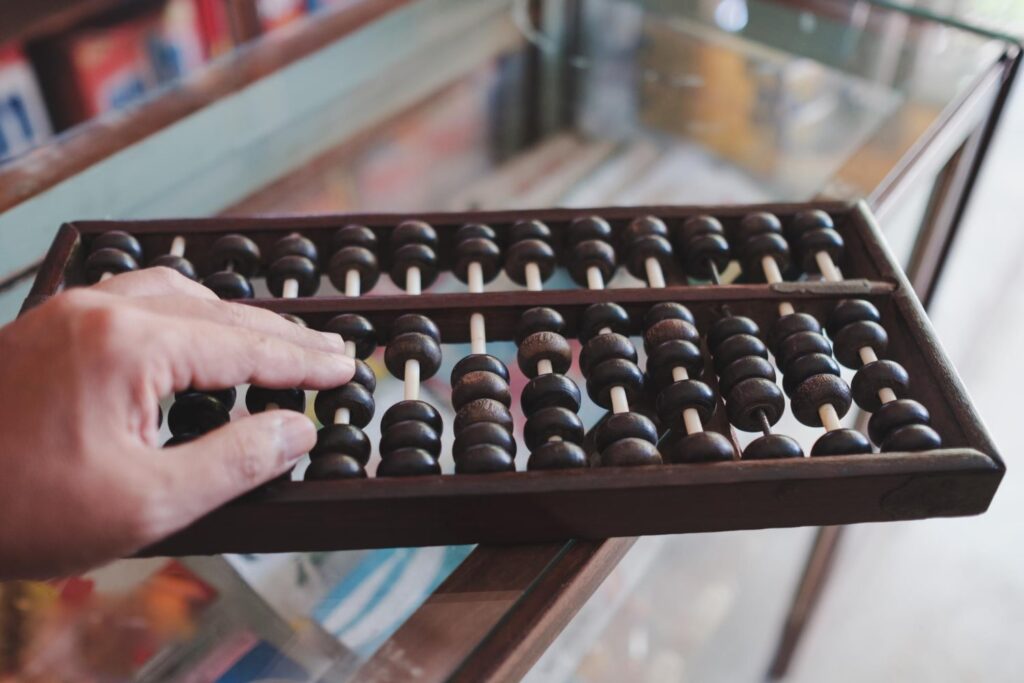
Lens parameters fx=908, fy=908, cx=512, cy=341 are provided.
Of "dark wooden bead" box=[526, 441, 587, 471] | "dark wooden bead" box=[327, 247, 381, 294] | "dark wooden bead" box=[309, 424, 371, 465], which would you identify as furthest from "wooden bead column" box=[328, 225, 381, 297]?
"dark wooden bead" box=[526, 441, 587, 471]

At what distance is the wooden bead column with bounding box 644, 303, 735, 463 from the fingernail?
0.32 meters

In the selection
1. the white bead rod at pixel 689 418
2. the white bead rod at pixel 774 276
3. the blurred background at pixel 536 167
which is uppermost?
the white bead rod at pixel 774 276

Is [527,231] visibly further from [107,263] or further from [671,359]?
[107,263]

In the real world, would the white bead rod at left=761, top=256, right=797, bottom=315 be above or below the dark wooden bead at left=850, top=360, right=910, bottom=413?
above

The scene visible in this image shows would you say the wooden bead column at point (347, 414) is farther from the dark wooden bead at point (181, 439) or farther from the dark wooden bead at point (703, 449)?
the dark wooden bead at point (703, 449)

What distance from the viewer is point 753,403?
859 mm

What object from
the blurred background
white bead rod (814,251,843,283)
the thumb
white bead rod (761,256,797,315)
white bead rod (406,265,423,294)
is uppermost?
the thumb

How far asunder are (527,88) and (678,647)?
3.74 feet

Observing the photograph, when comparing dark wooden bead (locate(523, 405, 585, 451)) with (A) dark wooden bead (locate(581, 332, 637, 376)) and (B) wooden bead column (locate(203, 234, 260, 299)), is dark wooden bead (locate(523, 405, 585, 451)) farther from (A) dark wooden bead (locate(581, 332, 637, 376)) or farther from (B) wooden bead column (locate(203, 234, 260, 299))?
(B) wooden bead column (locate(203, 234, 260, 299))

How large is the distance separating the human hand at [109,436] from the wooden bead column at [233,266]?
7.1 inches

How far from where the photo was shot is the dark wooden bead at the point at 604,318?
93 centimetres

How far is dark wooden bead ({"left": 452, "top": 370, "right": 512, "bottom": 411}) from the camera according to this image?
2.82 feet

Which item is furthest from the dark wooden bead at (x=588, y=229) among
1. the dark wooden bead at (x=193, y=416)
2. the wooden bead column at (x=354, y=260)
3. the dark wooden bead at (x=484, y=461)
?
the dark wooden bead at (x=193, y=416)

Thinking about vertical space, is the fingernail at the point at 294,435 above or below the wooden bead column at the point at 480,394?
above
